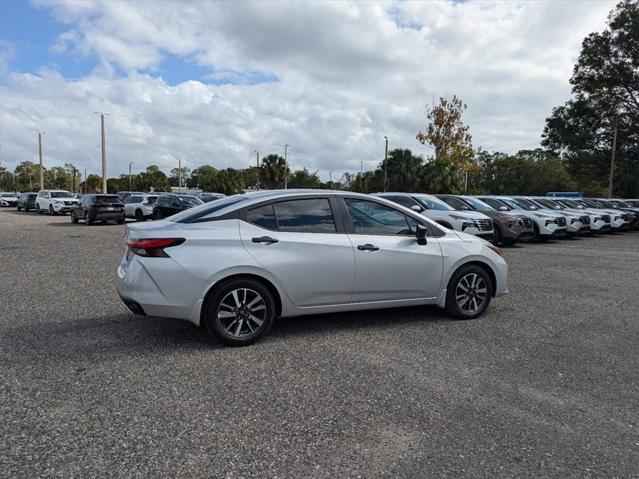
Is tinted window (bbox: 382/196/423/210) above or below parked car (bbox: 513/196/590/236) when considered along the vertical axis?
above

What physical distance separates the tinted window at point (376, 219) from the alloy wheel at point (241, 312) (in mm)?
1360

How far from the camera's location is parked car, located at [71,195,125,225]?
2423 centimetres

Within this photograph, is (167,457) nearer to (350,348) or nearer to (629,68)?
(350,348)

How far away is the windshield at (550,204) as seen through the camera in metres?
19.5

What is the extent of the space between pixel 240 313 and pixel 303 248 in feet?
2.97

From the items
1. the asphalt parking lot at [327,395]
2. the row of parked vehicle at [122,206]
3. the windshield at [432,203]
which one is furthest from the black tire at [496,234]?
the row of parked vehicle at [122,206]

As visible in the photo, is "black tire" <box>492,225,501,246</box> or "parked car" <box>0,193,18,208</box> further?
"parked car" <box>0,193,18,208</box>

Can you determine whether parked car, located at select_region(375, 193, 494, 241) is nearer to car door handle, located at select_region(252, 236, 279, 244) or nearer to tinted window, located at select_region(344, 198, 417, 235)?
tinted window, located at select_region(344, 198, 417, 235)

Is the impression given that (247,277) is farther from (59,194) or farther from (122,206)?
(59,194)

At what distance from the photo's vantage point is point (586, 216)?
18.9 meters

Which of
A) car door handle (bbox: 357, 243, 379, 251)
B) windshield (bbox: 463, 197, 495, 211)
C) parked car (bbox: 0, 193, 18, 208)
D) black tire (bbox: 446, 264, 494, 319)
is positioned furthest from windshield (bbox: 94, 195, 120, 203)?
parked car (bbox: 0, 193, 18, 208)

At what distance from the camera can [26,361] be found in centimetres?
441

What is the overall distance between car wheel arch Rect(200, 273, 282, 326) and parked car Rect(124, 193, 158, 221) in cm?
2342

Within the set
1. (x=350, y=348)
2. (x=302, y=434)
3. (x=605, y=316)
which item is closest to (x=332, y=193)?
(x=350, y=348)
